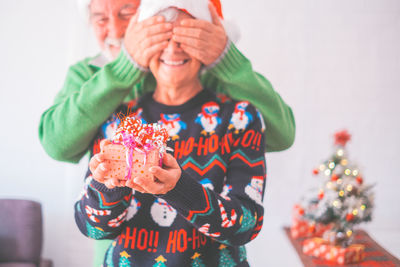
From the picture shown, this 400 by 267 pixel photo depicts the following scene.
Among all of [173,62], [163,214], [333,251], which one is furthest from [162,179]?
[333,251]

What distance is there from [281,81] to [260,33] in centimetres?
29

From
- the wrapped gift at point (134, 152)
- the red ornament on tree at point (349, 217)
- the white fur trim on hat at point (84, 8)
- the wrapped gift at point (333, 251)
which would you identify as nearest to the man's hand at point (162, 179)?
the wrapped gift at point (134, 152)

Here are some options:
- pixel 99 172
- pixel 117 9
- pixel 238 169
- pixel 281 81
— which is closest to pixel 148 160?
pixel 99 172

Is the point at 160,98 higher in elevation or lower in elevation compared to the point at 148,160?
higher

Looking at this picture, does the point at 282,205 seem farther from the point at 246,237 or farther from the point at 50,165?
the point at 246,237

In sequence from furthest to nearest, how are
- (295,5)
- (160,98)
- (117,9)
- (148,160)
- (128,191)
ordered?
1. (295,5)
2. (117,9)
3. (160,98)
4. (128,191)
5. (148,160)

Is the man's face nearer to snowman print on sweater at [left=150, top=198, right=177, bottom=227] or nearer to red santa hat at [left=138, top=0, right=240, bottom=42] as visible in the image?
red santa hat at [left=138, top=0, right=240, bottom=42]

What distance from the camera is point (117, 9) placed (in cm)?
124

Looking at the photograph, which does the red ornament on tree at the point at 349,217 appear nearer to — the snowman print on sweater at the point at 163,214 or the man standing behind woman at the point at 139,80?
the man standing behind woman at the point at 139,80

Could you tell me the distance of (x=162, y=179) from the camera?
0.74 meters

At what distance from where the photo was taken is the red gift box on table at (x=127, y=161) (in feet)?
2.41

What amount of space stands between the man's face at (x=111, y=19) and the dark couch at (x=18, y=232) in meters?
1.28

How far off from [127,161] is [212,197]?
0.65 ft

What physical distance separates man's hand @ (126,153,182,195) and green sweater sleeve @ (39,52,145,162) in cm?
36
